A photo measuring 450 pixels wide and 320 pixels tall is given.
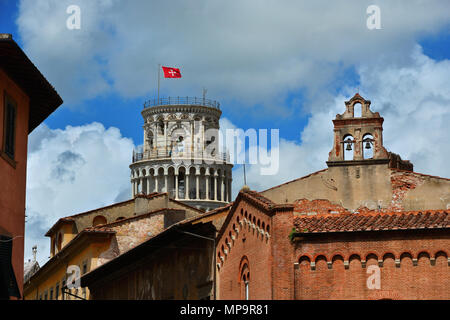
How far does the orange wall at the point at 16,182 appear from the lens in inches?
1123

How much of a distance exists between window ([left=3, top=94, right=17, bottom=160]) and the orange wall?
0.71 feet

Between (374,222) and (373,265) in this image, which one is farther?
(374,222)

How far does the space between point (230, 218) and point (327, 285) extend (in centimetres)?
530

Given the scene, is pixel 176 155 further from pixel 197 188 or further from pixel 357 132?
pixel 357 132

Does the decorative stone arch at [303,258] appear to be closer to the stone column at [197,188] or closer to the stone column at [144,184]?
the stone column at [197,188]

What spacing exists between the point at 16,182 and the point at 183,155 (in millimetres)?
99417

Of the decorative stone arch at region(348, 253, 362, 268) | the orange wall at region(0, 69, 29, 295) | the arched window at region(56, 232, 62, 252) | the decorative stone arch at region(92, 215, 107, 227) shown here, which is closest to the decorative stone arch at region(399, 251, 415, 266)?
the decorative stone arch at region(348, 253, 362, 268)

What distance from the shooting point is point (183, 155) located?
5089 inches

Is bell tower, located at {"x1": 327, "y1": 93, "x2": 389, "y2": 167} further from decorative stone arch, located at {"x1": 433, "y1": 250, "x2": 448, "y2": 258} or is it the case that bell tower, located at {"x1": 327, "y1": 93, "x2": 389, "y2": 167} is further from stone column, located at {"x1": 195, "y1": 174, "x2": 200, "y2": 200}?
stone column, located at {"x1": 195, "y1": 174, "x2": 200, "y2": 200}

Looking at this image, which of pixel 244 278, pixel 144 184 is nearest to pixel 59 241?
pixel 244 278

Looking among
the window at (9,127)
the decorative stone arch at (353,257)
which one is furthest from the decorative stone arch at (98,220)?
the decorative stone arch at (353,257)

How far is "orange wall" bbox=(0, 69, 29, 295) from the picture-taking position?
28.5 meters
